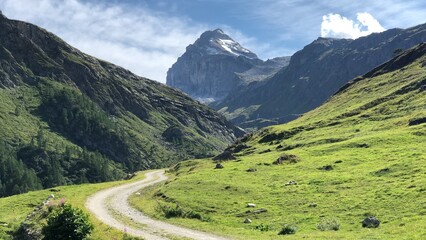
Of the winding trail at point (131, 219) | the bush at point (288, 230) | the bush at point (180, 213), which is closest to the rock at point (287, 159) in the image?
the winding trail at point (131, 219)

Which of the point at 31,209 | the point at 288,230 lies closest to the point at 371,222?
the point at 288,230

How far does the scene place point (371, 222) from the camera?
3756cm

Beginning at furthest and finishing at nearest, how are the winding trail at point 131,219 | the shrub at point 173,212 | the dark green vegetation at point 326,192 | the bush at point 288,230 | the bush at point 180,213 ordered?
the shrub at point 173,212, the bush at point 180,213, the winding trail at point 131,219, the dark green vegetation at point 326,192, the bush at point 288,230

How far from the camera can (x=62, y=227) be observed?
1462 inches

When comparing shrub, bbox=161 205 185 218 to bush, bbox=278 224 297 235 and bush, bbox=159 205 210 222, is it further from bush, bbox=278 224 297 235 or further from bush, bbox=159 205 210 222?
bush, bbox=278 224 297 235

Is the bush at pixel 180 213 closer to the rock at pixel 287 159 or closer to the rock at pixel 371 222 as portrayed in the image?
the rock at pixel 371 222

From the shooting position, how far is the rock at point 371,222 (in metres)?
37.2

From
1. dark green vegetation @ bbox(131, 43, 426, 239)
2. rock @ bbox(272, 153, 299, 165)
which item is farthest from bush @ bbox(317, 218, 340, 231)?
rock @ bbox(272, 153, 299, 165)

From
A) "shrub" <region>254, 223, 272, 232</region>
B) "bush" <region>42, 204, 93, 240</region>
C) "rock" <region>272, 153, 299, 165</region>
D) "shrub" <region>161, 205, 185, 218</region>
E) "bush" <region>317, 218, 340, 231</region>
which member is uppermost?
"rock" <region>272, 153, 299, 165</region>

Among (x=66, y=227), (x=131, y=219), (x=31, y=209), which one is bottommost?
(x=31, y=209)

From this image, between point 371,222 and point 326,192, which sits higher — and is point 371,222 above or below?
below

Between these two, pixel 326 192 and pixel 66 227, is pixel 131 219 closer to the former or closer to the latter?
pixel 66 227

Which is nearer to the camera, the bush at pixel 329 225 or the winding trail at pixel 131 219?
the bush at pixel 329 225

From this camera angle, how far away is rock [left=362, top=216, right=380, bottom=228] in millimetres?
37219
